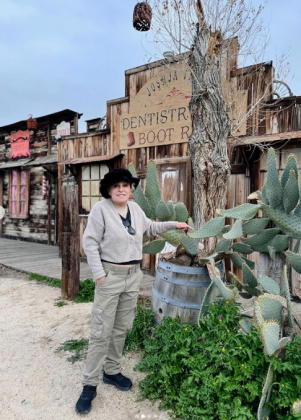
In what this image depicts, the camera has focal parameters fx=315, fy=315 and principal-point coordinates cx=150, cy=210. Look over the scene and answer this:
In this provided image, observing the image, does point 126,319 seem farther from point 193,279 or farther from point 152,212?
point 152,212

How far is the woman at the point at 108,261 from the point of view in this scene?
243 cm

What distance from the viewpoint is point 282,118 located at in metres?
4.86

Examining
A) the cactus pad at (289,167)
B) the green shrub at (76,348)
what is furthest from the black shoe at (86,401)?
the cactus pad at (289,167)

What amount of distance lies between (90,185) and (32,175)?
16.3 ft

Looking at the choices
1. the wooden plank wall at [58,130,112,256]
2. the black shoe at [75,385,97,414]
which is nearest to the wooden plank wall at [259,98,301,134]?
the wooden plank wall at [58,130,112,256]

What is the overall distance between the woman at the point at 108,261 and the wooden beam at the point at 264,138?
9.38 feet

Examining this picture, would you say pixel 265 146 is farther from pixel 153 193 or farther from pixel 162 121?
pixel 153 193

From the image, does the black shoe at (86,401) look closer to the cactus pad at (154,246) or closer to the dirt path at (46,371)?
the dirt path at (46,371)

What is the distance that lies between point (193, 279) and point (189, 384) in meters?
0.88

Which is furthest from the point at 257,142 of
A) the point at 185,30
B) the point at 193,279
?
the point at 193,279

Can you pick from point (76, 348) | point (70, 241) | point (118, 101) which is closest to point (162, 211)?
point (76, 348)

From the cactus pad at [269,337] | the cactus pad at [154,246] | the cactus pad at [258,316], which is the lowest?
the cactus pad at [269,337]

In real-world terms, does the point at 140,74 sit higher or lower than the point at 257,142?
higher

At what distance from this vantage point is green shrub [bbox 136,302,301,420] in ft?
6.72
